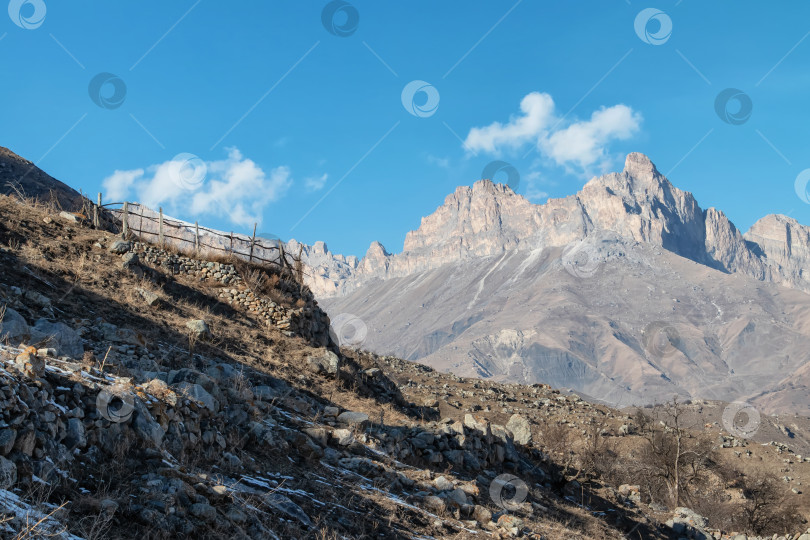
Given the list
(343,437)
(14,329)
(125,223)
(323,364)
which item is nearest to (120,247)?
(125,223)

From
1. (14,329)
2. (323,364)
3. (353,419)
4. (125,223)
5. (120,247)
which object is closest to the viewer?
(14,329)

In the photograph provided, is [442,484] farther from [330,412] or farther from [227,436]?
[227,436]

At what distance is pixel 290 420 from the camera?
12234 millimetres

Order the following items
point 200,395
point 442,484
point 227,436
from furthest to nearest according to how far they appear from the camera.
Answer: point 442,484 → point 200,395 → point 227,436

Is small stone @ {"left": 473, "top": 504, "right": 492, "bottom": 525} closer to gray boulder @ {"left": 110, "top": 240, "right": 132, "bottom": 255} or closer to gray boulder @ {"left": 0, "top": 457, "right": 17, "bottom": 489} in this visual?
gray boulder @ {"left": 0, "top": 457, "right": 17, "bottom": 489}

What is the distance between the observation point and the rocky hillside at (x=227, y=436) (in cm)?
620

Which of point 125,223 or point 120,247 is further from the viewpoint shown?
point 125,223

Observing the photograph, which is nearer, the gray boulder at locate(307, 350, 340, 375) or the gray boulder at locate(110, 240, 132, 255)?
the gray boulder at locate(307, 350, 340, 375)

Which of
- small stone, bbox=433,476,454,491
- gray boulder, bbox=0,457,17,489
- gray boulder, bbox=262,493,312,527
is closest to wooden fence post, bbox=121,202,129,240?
small stone, bbox=433,476,454,491

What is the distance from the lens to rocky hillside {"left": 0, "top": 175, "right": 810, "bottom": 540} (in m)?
6.20

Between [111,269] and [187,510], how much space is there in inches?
565

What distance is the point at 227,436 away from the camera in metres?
9.54

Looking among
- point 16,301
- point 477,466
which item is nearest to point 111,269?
point 16,301

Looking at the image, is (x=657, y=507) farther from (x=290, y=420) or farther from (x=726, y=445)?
→ (x=726, y=445)
